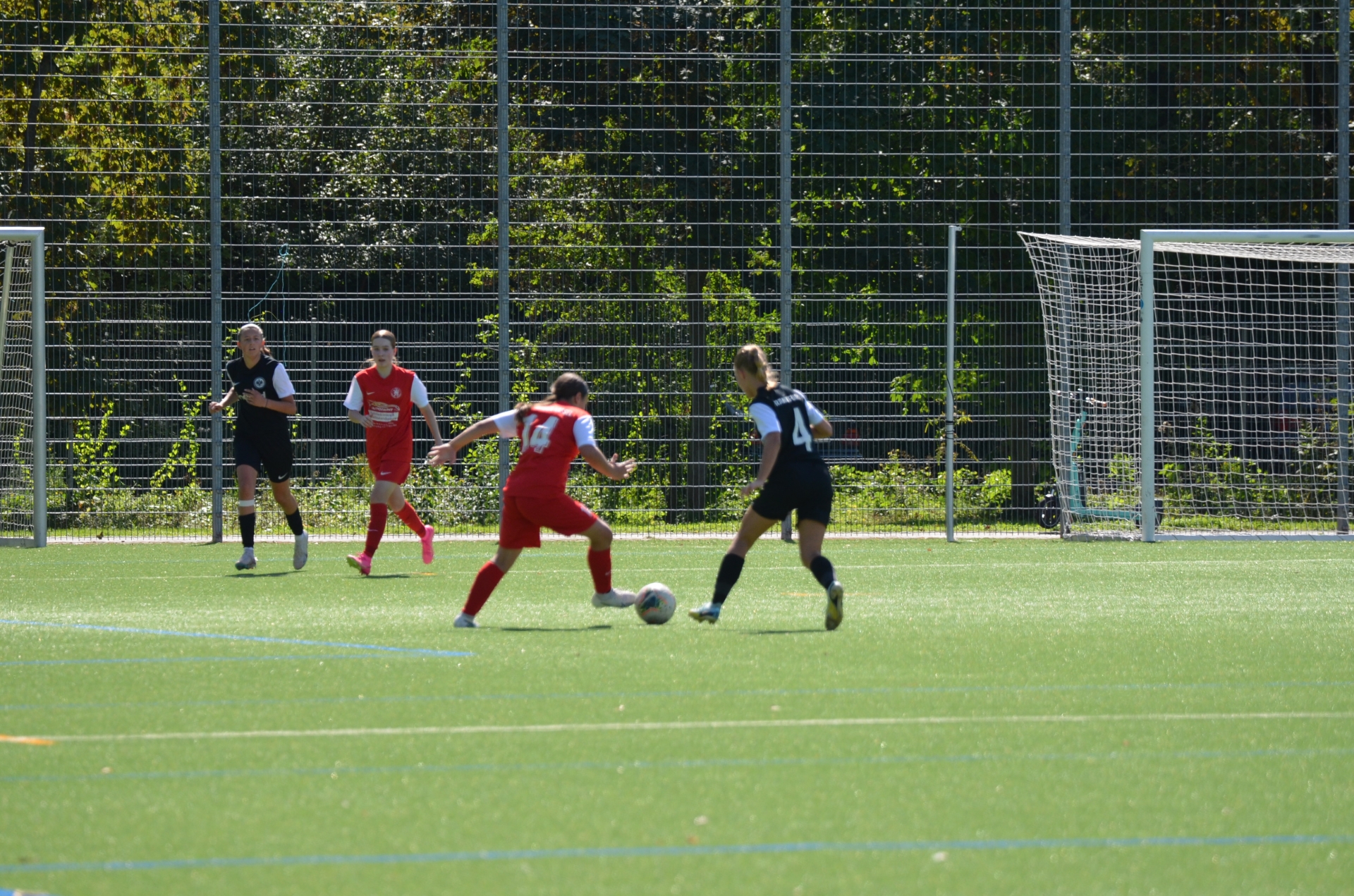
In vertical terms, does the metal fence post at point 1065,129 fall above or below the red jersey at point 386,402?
above

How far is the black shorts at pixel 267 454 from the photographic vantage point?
13586 mm

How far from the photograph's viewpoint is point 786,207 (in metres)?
18.0

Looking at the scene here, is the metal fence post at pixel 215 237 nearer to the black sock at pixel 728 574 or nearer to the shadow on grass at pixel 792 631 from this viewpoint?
the black sock at pixel 728 574

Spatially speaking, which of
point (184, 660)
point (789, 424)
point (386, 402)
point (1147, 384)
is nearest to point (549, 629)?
point (789, 424)

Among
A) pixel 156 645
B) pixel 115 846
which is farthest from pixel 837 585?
pixel 115 846

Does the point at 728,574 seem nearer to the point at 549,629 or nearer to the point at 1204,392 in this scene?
the point at 549,629

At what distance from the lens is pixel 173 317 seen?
17.4m

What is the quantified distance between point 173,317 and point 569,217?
178 inches

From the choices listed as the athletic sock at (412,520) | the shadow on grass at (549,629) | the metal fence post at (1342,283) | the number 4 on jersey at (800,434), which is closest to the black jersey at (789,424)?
the number 4 on jersey at (800,434)

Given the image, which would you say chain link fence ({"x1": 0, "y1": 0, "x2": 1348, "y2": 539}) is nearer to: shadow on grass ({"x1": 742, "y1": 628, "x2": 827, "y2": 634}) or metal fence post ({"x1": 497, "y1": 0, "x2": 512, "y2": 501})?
metal fence post ({"x1": 497, "y1": 0, "x2": 512, "y2": 501})

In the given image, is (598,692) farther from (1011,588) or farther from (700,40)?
(700,40)

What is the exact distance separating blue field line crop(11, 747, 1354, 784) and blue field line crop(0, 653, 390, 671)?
8.64ft

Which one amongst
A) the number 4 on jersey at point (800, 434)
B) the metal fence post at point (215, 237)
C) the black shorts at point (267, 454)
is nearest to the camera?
the number 4 on jersey at point (800, 434)

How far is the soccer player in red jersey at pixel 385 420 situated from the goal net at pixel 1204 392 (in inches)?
308
